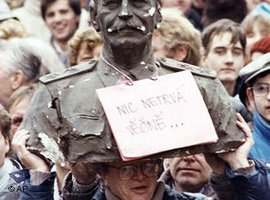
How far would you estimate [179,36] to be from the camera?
34.1 feet

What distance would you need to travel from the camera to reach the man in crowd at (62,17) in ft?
44.0

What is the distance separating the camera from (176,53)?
1030cm

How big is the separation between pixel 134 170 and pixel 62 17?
20.8 feet

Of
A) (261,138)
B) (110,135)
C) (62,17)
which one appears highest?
(110,135)

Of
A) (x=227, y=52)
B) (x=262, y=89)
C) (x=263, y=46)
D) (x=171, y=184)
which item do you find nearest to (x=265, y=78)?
(x=262, y=89)

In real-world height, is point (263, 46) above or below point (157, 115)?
below

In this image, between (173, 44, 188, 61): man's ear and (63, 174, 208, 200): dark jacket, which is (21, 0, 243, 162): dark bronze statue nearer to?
(63, 174, 208, 200): dark jacket

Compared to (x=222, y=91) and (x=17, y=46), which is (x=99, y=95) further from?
(x=17, y=46)

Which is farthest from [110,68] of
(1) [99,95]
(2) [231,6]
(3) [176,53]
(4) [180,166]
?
(2) [231,6]

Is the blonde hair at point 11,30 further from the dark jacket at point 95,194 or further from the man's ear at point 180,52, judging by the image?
the dark jacket at point 95,194

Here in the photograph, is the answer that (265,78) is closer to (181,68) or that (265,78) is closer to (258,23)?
(181,68)

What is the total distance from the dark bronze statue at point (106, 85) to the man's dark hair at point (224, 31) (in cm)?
382

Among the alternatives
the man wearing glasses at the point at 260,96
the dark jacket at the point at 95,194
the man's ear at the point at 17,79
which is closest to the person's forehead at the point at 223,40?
the man's ear at the point at 17,79

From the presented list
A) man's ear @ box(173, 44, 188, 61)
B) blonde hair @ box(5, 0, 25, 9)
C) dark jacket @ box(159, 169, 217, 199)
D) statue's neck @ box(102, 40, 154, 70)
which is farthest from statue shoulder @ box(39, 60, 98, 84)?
blonde hair @ box(5, 0, 25, 9)
